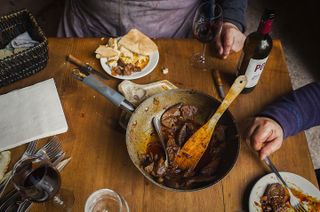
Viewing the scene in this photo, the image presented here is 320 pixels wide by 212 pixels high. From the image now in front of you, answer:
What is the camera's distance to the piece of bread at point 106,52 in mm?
1046

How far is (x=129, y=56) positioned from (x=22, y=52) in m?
0.32

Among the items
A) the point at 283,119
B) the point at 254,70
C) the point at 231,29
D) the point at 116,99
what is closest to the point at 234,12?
the point at 231,29

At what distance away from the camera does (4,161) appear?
0.85m

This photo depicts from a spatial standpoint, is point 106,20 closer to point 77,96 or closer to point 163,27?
point 163,27

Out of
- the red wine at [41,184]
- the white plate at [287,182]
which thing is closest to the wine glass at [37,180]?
the red wine at [41,184]

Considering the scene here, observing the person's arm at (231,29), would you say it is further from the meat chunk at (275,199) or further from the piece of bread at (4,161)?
the piece of bread at (4,161)

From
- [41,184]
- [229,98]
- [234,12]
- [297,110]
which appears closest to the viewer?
[41,184]

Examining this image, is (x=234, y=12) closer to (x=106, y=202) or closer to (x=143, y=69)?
(x=143, y=69)

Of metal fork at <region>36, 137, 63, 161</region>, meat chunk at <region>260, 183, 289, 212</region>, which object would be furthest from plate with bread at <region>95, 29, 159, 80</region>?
meat chunk at <region>260, 183, 289, 212</region>

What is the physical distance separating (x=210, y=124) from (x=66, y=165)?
0.38 metres

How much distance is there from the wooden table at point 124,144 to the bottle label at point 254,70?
5cm

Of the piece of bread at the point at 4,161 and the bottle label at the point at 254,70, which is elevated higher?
the bottle label at the point at 254,70

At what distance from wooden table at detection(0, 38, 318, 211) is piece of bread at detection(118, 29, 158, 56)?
0.13ft

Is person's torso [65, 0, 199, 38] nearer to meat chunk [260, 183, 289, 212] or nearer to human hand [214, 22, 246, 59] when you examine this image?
human hand [214, 22, 246, 59]
